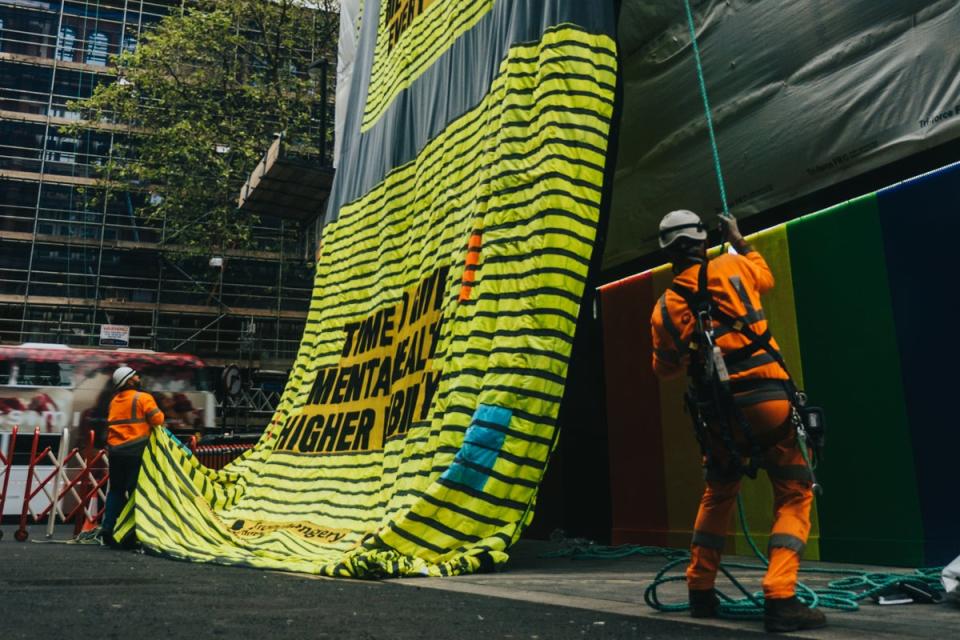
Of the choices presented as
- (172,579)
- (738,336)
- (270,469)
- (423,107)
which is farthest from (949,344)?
(270,469)

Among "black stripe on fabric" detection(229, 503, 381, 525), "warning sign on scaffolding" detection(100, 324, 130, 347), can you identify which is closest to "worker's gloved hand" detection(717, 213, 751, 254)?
"black stripe on fabric" detection(229, 503, 381, 525)

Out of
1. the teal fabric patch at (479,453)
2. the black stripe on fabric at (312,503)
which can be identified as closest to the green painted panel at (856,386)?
the teal fabric patch at (479,453)

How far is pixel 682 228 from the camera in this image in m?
4.18

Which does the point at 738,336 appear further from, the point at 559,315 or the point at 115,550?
the point at 115,550

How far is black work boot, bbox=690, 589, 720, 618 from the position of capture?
3.94 m

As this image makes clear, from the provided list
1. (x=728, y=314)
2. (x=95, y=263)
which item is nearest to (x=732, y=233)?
(x=728, y=314)

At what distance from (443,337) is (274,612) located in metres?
3.75

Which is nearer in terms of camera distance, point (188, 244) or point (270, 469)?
point (270, 469)

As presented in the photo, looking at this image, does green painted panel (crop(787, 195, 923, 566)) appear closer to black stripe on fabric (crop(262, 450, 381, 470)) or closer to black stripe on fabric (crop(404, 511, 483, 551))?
black stripe on fabric (crop(404, 511, 483, 551))

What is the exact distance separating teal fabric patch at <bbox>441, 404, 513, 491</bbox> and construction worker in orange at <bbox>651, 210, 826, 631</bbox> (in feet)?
7.18

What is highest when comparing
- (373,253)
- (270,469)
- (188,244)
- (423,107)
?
(188,244)

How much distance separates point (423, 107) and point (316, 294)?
10.2 ft

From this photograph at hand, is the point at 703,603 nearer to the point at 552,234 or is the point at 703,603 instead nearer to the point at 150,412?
the point at 552,234

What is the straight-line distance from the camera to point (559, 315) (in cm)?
648
